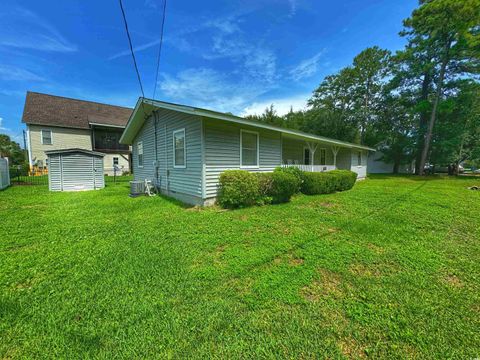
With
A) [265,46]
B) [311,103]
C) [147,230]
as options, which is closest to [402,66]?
[311,103]

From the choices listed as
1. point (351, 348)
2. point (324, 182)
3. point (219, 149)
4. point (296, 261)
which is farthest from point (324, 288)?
point (324, 182)

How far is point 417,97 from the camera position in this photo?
21.5 metres

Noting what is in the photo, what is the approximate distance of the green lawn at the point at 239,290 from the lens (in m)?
1.77

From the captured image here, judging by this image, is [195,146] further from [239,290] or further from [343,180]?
[343,180]

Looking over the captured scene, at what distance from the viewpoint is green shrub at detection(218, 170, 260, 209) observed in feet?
20.8

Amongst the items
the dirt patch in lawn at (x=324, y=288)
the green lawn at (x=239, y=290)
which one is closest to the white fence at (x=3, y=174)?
the green lawn at (x=239, y=290)

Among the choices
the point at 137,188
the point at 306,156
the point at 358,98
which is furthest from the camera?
the point at 358,98

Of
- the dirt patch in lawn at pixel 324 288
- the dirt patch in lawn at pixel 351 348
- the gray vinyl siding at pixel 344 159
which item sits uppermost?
the gray vinyl siding at pixel 344 159

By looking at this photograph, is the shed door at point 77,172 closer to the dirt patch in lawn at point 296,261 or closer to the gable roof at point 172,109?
the gable roof at point 172,109

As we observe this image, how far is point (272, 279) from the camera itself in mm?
2695

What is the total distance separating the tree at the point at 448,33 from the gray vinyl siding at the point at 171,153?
72.0ft

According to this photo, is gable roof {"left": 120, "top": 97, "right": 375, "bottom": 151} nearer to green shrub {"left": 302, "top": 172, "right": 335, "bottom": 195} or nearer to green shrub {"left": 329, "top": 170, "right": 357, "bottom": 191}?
green shrub {"left": 302, "top": 172, "right": 335, "bottom": 195}

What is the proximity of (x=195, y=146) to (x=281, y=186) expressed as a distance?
3.35 m

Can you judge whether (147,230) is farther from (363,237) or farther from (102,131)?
(102,131)
